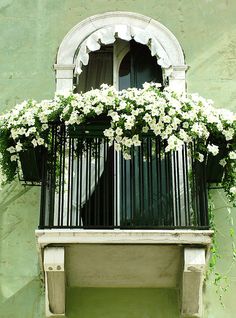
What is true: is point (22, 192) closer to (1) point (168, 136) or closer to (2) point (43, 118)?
(2) point (43, 118)

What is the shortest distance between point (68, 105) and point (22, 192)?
1.24m

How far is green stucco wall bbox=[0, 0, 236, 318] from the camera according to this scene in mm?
8219

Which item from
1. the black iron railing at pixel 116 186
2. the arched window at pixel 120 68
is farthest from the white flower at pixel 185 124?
the arched window at pixel 120 68

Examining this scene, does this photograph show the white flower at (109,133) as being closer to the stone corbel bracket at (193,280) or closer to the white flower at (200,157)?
the white flower at (200,157)

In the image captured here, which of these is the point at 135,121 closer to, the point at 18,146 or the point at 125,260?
the point at 18,146

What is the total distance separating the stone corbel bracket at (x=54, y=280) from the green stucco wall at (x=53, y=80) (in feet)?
0.61

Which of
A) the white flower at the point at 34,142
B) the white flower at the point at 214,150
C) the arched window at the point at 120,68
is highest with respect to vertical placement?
the arched window at the point at 120,68

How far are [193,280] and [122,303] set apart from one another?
0.82 m

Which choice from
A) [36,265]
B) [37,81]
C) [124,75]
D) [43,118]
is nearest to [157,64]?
[124,75]

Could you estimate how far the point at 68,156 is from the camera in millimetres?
8406

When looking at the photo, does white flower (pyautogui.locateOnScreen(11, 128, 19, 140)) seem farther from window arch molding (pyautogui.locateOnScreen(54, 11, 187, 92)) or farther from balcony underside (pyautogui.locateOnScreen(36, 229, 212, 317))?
window arch molding (pyautogui.locateOnScreen(54, 11, 187, 92))

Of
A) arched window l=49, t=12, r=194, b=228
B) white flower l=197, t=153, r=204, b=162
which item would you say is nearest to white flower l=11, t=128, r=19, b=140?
arched window l=49, t=12, r=194, b=228

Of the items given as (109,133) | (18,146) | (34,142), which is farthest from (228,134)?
(18,146)

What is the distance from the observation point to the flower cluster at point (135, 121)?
8031 mm
